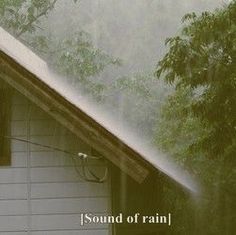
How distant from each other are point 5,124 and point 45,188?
95cm

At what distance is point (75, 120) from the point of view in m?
6.30

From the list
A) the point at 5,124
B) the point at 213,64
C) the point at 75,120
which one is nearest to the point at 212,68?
the point at 213,64

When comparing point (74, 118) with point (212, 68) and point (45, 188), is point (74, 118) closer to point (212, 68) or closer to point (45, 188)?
point (45, 188)

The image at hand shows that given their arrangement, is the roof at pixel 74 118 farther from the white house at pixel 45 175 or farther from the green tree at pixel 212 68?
the green tree at pixel 212 68

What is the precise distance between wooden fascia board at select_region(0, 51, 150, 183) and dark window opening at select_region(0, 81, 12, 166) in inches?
25.5

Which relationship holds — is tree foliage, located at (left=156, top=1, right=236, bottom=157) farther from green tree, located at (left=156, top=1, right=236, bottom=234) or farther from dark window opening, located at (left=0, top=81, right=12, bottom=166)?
dark window opening, located at (left=0, top=81, right=12, bottom=166)

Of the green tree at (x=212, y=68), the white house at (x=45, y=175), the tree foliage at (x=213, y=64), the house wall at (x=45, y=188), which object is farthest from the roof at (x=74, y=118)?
the tree foliage at (x=213, y=64)

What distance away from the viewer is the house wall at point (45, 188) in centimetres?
684

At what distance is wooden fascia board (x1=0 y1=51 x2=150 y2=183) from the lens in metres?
6.11

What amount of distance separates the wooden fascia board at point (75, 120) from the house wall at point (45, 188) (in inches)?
24.5

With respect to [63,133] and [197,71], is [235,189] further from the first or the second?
[63,133]

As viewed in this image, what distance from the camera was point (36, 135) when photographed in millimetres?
7012

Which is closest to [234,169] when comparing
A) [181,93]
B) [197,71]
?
[181,93]

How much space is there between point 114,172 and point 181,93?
10.2 meters
